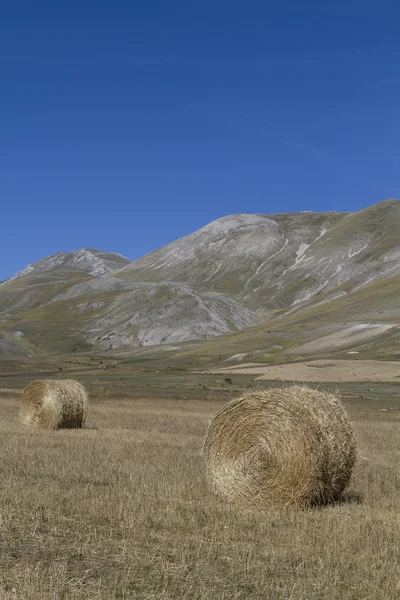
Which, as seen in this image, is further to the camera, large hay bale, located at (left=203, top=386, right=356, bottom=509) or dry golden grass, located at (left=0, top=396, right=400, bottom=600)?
large hay bale, located at (left=203, top=386, right=356, bottom=509)

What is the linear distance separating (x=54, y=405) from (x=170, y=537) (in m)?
16.0

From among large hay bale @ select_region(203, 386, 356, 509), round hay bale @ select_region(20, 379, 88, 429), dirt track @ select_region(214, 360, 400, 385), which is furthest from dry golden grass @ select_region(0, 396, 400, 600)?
dirt track @ select_region(214, 360, 400, 385)

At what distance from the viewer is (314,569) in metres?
8.55

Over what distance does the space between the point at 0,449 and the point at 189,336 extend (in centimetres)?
13277

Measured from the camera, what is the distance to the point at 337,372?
68812 mm

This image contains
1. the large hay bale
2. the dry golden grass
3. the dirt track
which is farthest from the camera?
the dirt track

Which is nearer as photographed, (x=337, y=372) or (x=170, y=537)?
(x=170, y=537)

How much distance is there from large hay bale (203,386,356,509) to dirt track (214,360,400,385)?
46864mm

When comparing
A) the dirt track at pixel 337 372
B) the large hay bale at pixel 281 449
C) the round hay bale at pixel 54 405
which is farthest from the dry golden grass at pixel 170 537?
the dirt track at pixel 337 372

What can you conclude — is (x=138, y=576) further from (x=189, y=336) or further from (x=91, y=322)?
(x=91, y=322)

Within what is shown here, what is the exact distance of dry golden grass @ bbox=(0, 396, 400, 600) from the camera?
7.79 metres

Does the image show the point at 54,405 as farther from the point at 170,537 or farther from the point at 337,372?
the point at 337,372

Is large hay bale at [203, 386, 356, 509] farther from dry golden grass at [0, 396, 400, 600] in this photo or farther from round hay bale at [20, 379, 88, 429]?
round hay bale at [20, 379, 88, 429]

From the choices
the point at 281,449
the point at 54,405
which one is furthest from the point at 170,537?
the point at 54,405
